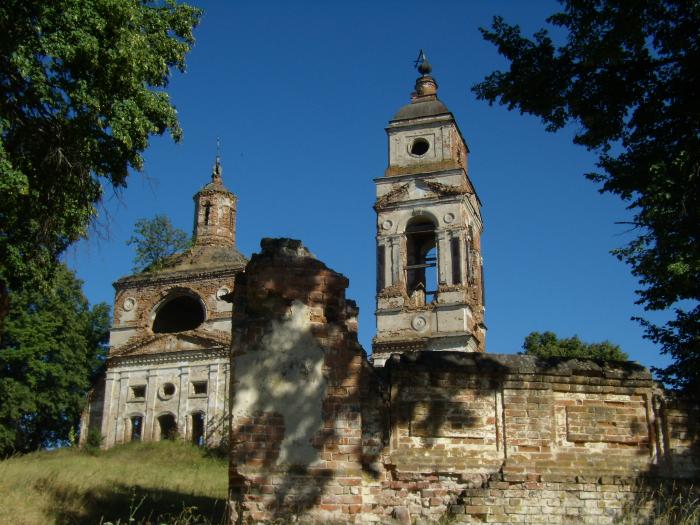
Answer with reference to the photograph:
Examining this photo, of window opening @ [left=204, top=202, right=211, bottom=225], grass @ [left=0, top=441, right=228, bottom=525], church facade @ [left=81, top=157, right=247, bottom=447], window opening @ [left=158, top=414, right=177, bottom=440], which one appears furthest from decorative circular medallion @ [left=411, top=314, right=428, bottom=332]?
grass @ [left=0, top=441, right=228, bottom=525]

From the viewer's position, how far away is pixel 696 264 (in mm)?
11273

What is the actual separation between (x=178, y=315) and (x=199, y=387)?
4.44m

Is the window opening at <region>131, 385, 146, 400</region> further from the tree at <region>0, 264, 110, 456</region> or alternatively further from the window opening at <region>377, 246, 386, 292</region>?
the window opening at <region>377, 246, 386, 292</region>

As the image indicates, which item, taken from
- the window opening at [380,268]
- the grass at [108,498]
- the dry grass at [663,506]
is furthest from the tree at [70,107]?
the window opening at [380,268]

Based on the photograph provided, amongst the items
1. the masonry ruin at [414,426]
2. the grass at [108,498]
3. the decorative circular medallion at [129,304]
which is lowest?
the grass at [108,498]

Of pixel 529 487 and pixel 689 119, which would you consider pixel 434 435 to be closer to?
pixel 529 487

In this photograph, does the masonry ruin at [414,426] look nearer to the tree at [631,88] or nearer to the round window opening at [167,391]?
the tree at [631,88]

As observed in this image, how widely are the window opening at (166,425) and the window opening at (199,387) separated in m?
1.24

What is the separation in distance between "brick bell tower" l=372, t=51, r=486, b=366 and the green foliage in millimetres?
5662

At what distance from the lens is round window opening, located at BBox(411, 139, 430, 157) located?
31.1 m

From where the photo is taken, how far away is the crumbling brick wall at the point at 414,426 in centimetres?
804

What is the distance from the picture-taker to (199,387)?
29.3 metres

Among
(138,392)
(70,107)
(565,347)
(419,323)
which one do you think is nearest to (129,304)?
(138,392)

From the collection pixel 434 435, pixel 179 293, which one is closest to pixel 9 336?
pixel 179 293
